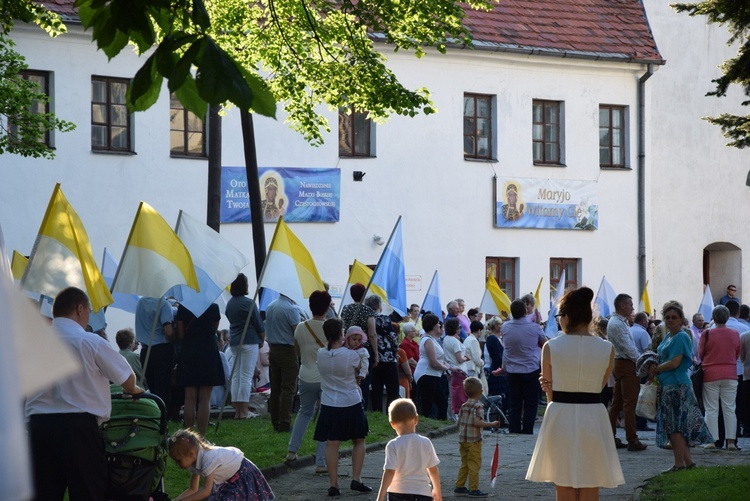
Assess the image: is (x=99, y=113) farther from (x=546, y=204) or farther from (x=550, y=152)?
(x=550, y=152)

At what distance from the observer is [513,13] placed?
106 ft

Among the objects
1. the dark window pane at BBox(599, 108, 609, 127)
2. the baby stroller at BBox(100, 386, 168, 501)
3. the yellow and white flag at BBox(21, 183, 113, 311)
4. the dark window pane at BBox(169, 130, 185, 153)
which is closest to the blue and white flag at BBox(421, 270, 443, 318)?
the dark window pane at BBox(169, 130, 185, 153)

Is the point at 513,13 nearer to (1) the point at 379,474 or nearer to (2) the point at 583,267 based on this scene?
(2) the point at 583,267

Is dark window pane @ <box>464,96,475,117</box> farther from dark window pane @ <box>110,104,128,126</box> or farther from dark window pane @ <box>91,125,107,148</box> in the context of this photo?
dark window pane @ <box>91,125,107,148</box>

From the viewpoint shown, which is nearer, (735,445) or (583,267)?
(735,445)

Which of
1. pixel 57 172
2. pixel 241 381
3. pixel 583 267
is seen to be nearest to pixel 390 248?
pixel 241 381

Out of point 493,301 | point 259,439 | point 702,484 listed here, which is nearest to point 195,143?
point 493,301

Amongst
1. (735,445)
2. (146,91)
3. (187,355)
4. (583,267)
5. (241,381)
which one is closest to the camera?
(146,91)

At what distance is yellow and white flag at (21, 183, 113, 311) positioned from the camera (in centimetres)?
1094

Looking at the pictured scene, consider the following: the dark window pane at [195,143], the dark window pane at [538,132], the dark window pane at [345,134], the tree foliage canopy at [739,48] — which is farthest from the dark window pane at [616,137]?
the tree foliage canopy at [739,48]

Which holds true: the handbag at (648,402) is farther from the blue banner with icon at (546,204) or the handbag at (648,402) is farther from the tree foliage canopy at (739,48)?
the blue banner with icon at (546,204)

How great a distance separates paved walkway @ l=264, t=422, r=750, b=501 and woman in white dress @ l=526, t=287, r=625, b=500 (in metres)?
2.66

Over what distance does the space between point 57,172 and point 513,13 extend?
41.4 feet

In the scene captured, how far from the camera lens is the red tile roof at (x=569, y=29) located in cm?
3112
